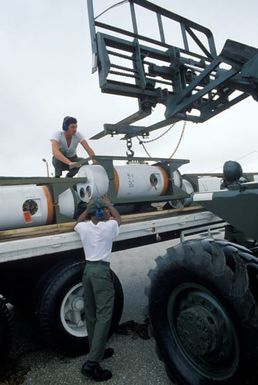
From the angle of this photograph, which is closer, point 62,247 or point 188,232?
point 62,247

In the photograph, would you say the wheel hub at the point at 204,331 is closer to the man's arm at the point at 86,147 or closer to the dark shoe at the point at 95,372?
the dark shoe at the point at 95,372

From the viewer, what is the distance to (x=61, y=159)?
5.06 meters

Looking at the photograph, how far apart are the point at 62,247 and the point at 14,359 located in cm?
136

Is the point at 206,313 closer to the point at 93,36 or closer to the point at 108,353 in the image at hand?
the point at 108,353

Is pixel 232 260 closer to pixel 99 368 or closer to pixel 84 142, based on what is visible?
pixel 99 368

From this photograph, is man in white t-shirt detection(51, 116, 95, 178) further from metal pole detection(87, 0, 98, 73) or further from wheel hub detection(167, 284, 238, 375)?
wheel hub detection(167, 284, 238, 375)

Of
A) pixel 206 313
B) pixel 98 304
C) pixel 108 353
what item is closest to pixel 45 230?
pixel 98 304

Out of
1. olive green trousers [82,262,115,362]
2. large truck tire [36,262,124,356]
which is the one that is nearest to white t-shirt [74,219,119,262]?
olive green trousers [82,262,115,362]

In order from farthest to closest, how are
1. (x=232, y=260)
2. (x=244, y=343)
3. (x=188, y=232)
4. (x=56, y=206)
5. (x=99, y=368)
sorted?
(x=188, y=232) < (x=56, y=206) < (x=99, y=368) < (x=232, y=260) < (x=244, y=343)

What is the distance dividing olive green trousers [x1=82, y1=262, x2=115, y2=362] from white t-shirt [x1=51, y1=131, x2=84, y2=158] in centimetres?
255

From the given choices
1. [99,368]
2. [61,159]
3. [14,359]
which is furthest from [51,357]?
[61,159]

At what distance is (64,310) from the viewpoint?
3.64m

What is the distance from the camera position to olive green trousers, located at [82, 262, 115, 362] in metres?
3.25

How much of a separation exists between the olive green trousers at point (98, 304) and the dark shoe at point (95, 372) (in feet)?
0.21
